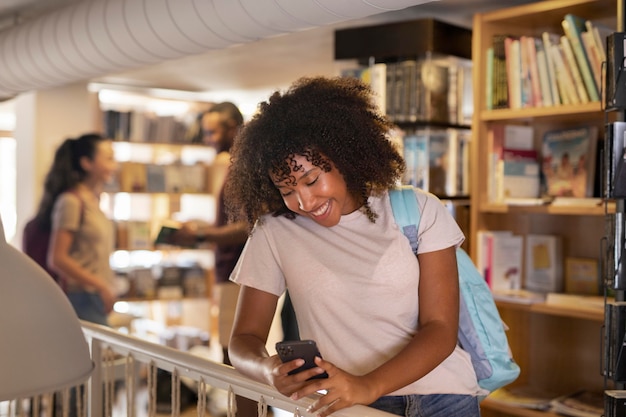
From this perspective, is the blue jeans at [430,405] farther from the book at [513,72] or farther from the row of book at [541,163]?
the book at [513,72]

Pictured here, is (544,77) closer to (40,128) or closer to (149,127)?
(40,128)

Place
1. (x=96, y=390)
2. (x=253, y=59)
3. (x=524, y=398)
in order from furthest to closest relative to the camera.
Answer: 1. (x=253, y=59)
2. (x=524, y=398)
3. (x=96, y=390)

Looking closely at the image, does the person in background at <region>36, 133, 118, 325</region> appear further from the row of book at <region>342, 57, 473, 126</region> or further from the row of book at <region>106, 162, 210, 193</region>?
the row of book at <region>106, 162, 210, 193</region>

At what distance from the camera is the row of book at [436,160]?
3.34 metres

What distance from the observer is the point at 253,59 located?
16.3 ft

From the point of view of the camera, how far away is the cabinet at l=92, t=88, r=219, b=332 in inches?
223

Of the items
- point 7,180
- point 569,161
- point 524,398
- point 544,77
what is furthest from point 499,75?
point 7,180

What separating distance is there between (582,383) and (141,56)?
221cm

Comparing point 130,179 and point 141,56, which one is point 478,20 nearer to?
point 141,56

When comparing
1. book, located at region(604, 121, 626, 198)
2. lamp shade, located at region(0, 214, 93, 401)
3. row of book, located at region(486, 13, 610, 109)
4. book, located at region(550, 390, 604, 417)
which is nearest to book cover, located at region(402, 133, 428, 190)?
row of book, located at region(486, 13, 610, 109)

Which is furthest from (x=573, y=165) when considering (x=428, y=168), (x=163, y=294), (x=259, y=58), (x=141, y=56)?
(x=163, y=294)

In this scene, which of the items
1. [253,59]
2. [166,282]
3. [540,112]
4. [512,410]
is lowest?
[512,410]

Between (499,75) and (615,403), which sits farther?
(499,75)

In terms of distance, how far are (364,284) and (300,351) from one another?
0.81 feet
